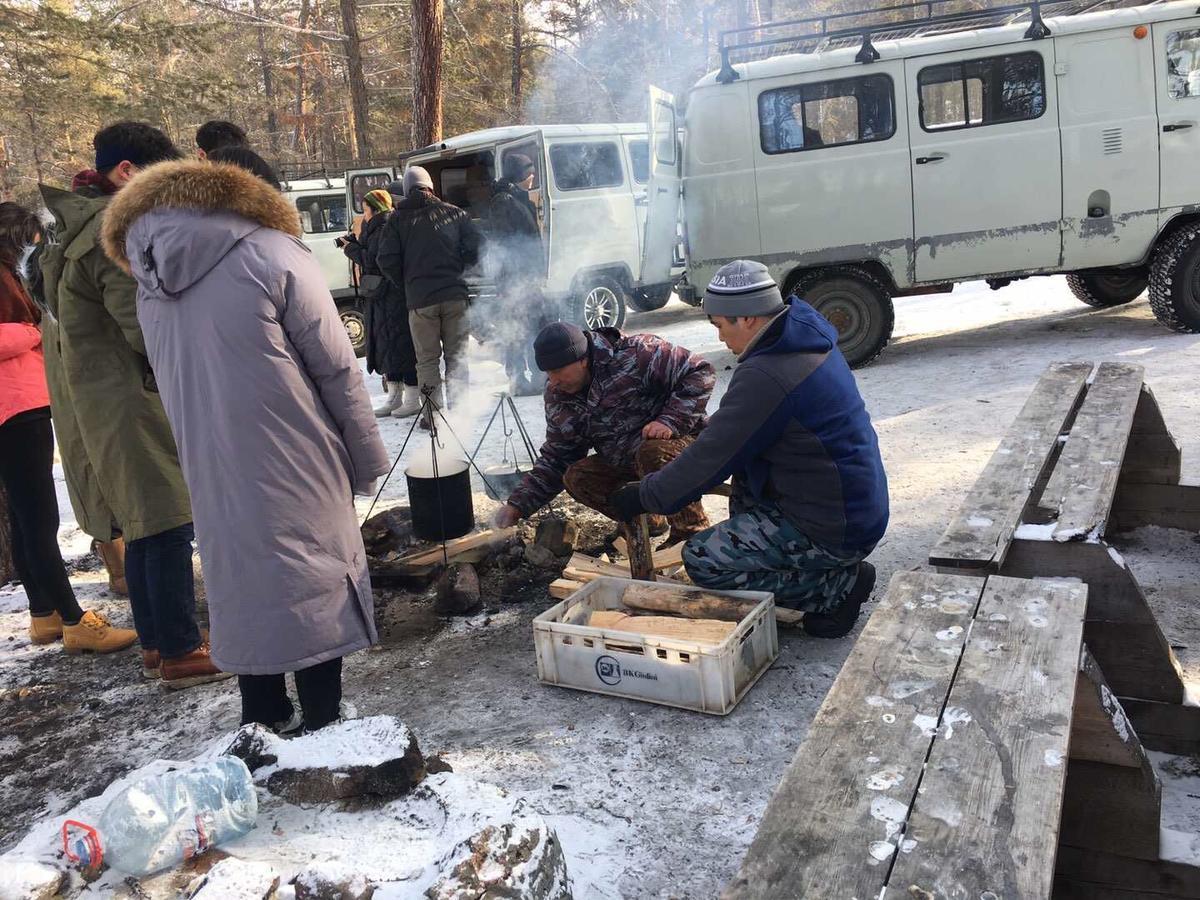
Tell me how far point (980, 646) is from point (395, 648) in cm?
255

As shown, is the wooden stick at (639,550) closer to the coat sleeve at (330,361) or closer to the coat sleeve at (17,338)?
the coat sleeve at (330,361)

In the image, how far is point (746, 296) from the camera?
325 cm

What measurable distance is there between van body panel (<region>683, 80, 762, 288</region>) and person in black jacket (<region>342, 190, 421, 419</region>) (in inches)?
102

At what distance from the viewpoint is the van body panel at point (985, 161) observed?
7.50 metres

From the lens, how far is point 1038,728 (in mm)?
1731

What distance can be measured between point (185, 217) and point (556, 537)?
249 centimetres

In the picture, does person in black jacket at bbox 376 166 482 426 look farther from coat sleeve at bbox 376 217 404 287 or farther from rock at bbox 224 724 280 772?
rock at bbox 224 724 280 772

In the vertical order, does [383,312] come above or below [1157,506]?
above

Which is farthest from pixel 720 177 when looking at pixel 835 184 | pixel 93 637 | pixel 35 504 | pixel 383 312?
pixel 93 637

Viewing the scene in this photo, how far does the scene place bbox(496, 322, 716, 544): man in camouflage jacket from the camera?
4.05 m

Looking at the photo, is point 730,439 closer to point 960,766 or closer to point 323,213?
point 960,766

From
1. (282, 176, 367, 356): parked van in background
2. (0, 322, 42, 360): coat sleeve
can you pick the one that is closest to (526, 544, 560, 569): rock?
(0, 322, 42, 360): coat sleeve

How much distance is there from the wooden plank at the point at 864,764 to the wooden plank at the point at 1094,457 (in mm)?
721

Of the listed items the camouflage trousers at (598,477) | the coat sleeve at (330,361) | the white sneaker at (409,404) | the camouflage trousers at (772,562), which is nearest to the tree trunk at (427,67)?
the white sneaker at (409,404)
